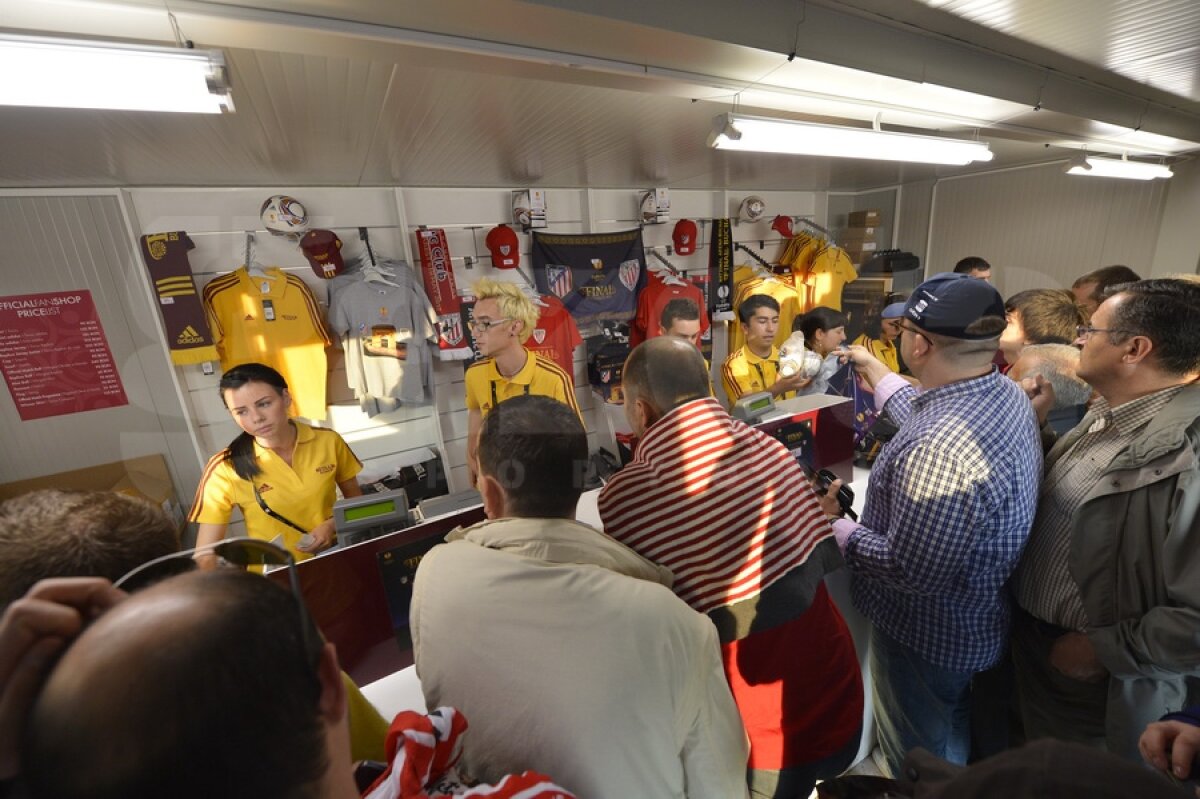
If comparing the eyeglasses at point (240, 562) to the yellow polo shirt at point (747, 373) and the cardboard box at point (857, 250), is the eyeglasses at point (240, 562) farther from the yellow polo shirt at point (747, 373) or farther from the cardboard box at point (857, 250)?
the cardboard box at point (857, 250)

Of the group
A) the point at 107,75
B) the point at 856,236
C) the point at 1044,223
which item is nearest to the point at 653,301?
the point at 856,236

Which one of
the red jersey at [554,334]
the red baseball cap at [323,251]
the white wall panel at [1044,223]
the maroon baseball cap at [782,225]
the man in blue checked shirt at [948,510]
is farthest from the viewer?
the maroon baseball cap at [782,225]

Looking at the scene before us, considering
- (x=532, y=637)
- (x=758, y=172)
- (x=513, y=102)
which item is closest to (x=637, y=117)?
(x=513, y=102)

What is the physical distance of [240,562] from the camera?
0.80m

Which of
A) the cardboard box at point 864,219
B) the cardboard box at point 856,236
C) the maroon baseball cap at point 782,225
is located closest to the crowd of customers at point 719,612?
the maroon baseball cap at point 782,225

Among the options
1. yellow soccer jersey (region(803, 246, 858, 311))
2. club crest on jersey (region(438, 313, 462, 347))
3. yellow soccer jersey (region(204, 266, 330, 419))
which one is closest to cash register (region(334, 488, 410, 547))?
yellow soccer jersey (region(204, 266, 330, 419))

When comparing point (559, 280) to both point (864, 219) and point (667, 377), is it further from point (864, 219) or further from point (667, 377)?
point (864, 219)

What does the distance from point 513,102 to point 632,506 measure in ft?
6.55

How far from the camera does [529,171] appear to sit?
148 inches

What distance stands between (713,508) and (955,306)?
37.6 inches

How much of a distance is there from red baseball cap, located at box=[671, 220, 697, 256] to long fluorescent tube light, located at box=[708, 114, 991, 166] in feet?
7.41

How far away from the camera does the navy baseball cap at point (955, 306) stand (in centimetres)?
139

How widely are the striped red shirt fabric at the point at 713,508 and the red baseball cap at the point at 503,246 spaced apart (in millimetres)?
3159

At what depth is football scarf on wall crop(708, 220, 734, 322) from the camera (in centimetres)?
507
